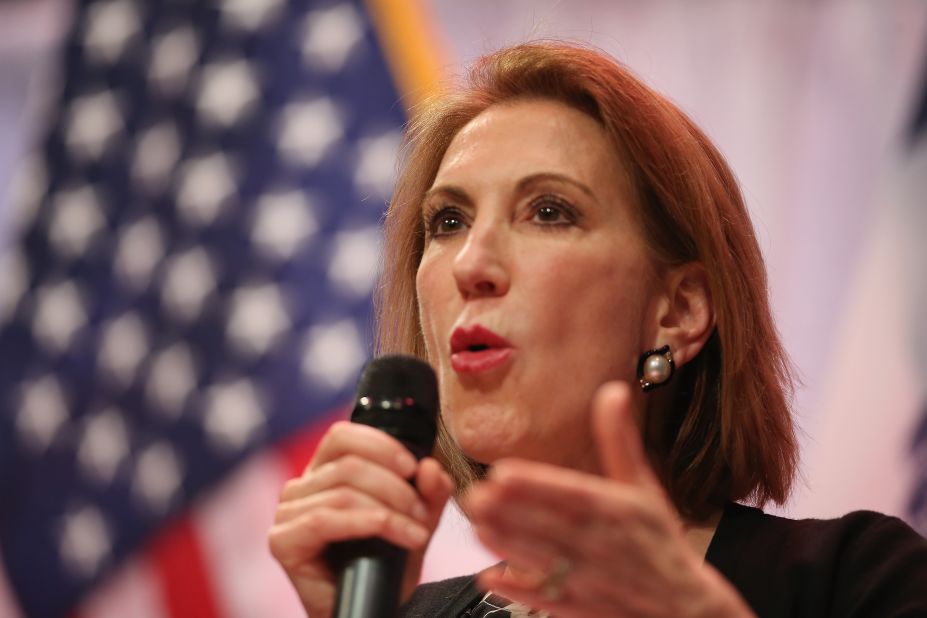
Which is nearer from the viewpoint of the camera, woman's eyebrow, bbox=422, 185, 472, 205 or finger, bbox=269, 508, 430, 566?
finger, bbox=269, 508, 430, 566

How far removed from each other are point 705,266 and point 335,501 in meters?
0.78

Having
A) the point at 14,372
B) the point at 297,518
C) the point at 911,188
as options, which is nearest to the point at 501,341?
the point at 297,518

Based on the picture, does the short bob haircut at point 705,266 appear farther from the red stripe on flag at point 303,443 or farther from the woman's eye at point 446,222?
Answer: the red stripe on flag at point 303,443

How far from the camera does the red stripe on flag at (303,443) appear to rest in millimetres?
2955

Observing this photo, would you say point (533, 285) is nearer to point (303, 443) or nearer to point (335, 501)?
point (335, 501)

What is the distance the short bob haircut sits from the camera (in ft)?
5.23

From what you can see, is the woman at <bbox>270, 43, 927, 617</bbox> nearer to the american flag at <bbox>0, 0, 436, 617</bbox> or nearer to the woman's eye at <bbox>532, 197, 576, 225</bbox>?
Result: the woman's eye at <bbox>532, 197, 576, 225</bbox>

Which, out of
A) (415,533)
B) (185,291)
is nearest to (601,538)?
(415,533)

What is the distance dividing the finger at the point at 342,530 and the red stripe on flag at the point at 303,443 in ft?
5.86

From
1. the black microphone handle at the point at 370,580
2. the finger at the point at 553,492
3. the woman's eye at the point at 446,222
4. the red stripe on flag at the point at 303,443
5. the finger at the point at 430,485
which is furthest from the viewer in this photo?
the red stripe on flag at the point at 303,443

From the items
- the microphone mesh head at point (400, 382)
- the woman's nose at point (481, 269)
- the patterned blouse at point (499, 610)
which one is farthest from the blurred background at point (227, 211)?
the microphone mesh head at point (400, 382)

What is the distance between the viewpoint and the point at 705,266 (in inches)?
62.9

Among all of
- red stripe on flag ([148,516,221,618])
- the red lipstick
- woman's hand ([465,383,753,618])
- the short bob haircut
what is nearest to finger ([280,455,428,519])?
woman's hand ([465,383,753,618])

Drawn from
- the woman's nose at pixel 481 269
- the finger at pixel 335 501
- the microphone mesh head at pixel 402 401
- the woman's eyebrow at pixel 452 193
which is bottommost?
the finger at pixel 335 501
